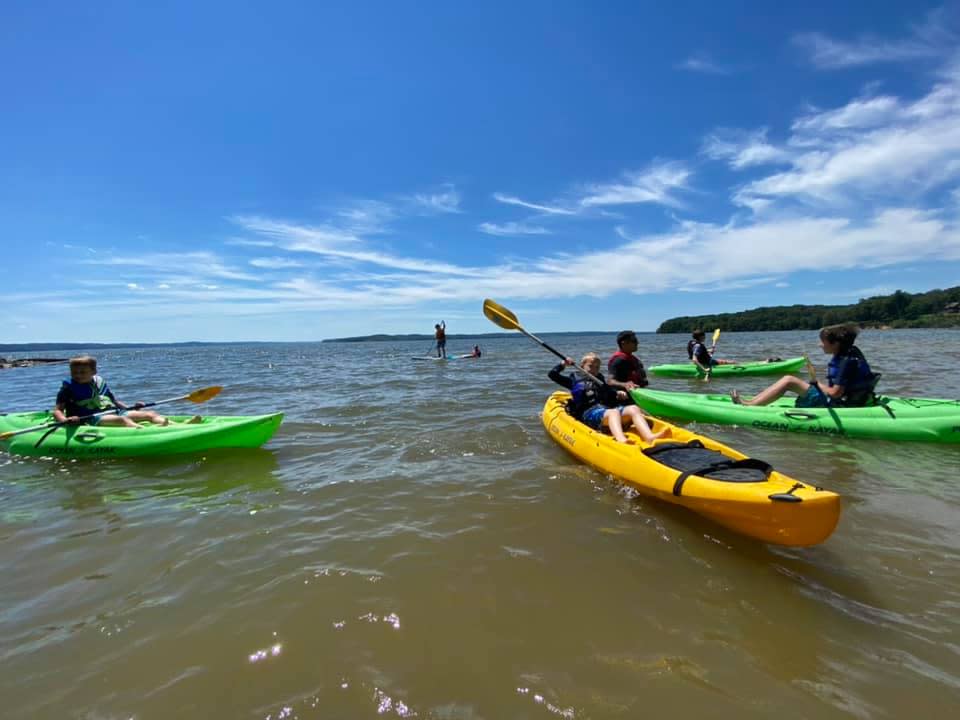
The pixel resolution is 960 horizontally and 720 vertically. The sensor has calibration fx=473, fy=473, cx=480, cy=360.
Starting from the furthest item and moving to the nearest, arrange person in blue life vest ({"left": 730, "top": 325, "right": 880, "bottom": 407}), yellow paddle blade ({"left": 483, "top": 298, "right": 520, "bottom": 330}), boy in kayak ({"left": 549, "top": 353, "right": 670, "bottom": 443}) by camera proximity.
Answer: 1. yellow paddle blade ({"left": 483, "top": 298, "right": 520, "bottom": 330})
2. person in blue life vest ({"left": 730, "top": 325, "right": 880, "bottom": 407})
3. boy in kayak ({"left": 549, "top": 353, "right": 670, "bottom": 443})

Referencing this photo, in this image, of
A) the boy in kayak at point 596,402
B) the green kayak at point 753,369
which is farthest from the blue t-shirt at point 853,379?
the green kayak at point 753,369

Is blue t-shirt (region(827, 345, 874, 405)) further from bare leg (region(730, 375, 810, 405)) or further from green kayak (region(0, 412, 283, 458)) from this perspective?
green kayak (region(0, 412, 283, 458))

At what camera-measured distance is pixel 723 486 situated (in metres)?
3.46

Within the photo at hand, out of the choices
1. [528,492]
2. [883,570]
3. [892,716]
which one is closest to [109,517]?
[528,492]

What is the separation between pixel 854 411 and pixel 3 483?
1105cm

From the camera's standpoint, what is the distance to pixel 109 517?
4.41 metres

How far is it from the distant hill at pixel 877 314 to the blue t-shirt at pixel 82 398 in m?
85.7

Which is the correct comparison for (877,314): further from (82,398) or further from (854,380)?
(82,398)

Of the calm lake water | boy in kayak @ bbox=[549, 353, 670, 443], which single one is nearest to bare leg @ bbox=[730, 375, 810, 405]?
the calm lake water

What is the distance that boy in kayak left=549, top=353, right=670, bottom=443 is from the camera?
18.5 ft

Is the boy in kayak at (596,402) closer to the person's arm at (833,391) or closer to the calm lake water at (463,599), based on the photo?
the calm lake water at (463,599)

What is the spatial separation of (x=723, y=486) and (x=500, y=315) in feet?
19.0

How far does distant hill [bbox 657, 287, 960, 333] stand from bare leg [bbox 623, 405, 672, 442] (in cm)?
8093

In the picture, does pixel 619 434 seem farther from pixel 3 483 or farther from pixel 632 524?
pixel 3 483
